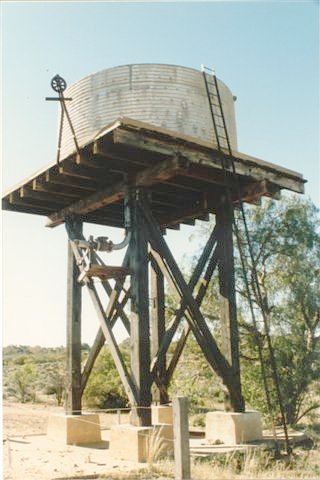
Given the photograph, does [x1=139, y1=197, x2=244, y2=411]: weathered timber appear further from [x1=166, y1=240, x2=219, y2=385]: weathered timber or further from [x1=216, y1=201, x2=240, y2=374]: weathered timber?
[x1=166, y1=240, x2=219, y2=385]: weathered timber

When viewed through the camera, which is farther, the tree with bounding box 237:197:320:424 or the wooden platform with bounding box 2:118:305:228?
the tree with bounding box 237:197:320:424

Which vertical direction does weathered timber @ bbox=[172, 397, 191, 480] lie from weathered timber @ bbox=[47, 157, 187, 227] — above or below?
below

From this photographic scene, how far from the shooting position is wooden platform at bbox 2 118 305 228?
25.7ft

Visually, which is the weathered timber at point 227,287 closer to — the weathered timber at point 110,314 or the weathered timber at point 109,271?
the weathered timber at point 110,314

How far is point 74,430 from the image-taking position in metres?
8.95

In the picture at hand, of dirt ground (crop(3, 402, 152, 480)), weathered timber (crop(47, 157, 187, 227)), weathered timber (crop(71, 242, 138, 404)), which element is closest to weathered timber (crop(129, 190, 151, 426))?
weathered timber (crop(71, 242, 138, 404))

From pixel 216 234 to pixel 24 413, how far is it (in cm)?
1132

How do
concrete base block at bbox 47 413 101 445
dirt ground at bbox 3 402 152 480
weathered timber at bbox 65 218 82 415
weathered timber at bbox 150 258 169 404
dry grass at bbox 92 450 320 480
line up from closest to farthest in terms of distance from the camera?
dry grass at bbox 92 450 320 480 < dirt ground at bbox 3 402 152 480 < concrete base block at bbox 47 413 101 445 < weathered timber at bbox 65 218 82 415 < weathered timber at bbox 150 258 169 404

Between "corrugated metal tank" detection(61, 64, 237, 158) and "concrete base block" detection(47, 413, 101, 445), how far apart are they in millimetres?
4918

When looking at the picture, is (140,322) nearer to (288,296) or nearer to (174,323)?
(174,323)

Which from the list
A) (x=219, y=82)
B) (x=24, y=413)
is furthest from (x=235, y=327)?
(x=24, y=413)

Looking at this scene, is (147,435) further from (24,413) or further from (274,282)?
(24,413)

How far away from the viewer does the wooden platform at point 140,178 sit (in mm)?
7840

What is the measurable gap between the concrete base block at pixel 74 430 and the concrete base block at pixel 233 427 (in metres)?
2.14
